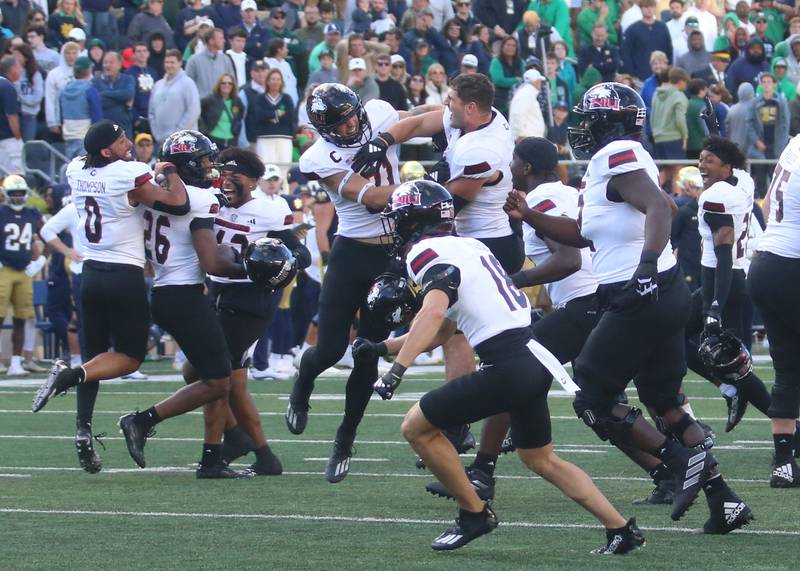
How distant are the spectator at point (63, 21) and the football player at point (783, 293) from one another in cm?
1208

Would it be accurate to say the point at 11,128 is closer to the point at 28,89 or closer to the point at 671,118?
the point at 28,89

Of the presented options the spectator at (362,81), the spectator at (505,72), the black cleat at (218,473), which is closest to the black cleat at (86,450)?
the black cleat at (218,473)

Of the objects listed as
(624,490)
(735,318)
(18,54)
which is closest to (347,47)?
(18,54)

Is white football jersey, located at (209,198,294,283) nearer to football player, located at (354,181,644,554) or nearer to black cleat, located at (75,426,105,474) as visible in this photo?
black cleat, located at (75,426,105,474)

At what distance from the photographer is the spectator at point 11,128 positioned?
1719cm

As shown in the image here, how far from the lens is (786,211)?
7.64 meters

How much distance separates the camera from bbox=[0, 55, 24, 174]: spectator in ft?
56.4

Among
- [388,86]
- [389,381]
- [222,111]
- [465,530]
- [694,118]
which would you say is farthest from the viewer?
[694,118]

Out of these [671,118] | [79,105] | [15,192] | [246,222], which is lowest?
[15,192]

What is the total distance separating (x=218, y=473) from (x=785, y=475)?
2927 millimetres

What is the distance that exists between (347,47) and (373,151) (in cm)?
1113

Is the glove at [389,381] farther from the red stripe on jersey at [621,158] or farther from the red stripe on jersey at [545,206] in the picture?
the red stripe on jersey at [545,206]

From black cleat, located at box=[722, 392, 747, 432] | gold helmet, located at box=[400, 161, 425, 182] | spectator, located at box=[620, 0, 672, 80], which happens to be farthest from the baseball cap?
black cleat, located at box=[722, 392, 747, 432]

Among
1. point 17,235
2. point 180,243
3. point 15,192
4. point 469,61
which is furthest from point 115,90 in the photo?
point 180,243
